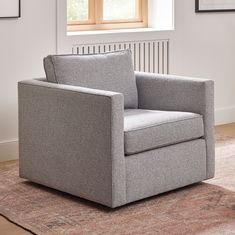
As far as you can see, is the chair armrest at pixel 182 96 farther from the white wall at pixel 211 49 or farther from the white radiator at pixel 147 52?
the white wall at pixel 211 49

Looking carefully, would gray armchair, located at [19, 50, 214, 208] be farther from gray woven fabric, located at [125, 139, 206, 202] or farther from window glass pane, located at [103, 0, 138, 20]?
window glass pane, located at [103, 0, 138, 20]

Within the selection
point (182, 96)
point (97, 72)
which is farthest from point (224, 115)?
point (97, 72)

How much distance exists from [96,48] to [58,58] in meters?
1.21

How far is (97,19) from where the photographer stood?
5.82 meters

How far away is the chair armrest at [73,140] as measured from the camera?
3.83 m

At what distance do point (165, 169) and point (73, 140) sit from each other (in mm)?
574

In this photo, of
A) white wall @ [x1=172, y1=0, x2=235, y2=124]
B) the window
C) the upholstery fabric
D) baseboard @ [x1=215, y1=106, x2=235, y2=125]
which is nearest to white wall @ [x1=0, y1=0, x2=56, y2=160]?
the window

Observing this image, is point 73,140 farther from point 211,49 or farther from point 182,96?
point 211,49

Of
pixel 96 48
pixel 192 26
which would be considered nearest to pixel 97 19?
pixel 96 48

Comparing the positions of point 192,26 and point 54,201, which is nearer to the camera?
point 54,201

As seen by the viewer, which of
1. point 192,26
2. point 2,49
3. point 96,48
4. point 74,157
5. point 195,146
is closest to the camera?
point 74,157

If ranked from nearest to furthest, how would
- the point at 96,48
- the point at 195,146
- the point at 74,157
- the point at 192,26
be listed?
the point at 74,157 → the point at 195,146 → the point at 96,48 → the point at 192,26

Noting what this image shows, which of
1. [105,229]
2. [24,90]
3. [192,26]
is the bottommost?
[105,229]

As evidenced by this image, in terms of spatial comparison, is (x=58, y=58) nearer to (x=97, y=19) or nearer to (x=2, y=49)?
(x=2, y=49)
